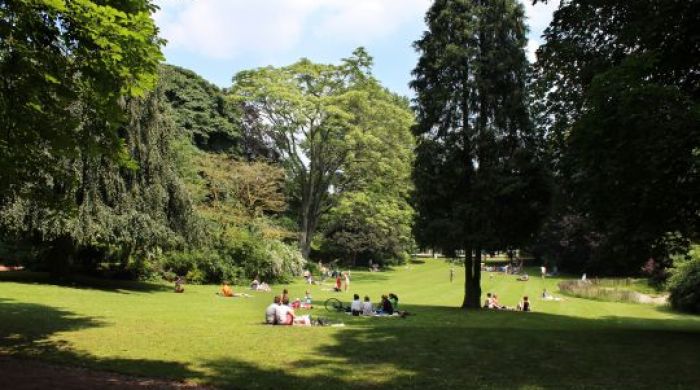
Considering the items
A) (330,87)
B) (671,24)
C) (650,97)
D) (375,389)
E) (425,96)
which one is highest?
(330,87)

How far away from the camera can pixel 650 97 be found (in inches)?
476

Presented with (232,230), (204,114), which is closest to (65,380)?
(232,230)

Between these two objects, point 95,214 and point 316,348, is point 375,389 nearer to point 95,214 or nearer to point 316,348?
point 316,348

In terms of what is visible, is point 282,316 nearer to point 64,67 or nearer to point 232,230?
point 64,67

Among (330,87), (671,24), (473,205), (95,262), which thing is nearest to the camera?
(671,24)

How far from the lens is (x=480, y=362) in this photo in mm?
11008

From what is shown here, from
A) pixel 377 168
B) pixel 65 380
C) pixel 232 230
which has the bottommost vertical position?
pixel 65 380

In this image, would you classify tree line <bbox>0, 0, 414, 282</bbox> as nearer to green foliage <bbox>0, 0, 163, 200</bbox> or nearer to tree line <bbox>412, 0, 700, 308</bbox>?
green foliage <bbox>0, 0, 163, 200</bbox>

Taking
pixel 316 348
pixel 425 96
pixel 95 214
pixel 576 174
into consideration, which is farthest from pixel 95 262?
pixel 576 174

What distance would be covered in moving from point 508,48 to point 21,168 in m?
19.5

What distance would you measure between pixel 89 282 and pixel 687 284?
2939cm

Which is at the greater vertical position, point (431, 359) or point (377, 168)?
point (377, 168)

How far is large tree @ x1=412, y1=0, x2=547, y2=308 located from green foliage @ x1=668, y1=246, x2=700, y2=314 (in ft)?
33.1

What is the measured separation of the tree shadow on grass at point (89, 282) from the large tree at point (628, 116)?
1925 centimetres
